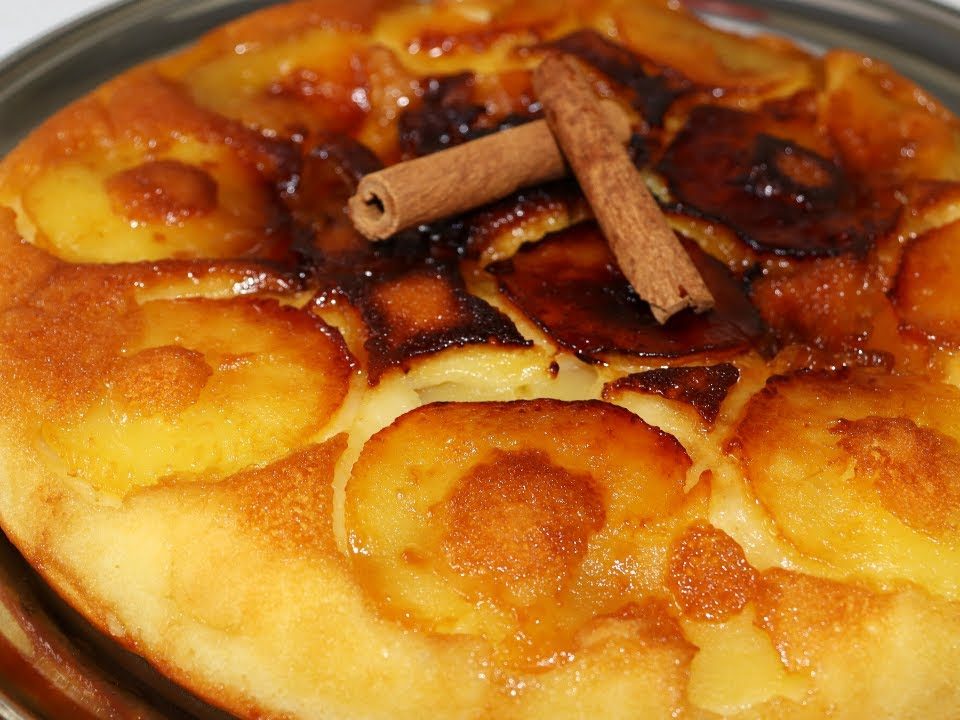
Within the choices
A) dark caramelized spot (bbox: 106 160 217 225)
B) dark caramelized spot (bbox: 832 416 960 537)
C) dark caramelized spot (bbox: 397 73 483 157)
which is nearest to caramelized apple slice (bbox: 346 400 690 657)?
dark caramelized spot (bbox: 832 416 960 537)

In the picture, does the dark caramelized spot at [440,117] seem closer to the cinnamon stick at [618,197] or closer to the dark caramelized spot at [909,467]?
the cinnamon stick at [618,197]

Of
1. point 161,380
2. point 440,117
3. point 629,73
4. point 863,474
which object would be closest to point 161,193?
point 161,380

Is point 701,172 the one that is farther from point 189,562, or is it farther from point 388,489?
point 189,562

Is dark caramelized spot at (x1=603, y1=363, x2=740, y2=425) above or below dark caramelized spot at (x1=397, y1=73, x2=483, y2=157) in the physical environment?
below

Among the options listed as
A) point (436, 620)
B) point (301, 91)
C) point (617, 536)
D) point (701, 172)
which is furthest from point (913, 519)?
point (301, 91)

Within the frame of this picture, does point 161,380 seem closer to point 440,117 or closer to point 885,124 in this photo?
point 440,117

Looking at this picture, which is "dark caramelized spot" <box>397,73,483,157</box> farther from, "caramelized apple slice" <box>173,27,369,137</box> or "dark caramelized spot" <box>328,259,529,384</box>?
"dark caramelized spot" <box>328,259,529,384</box>

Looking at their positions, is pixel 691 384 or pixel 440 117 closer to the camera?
pixel 691 384

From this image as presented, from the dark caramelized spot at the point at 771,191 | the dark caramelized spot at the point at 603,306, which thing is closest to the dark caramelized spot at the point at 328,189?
the dark caramelized spot at the point at 603,306
